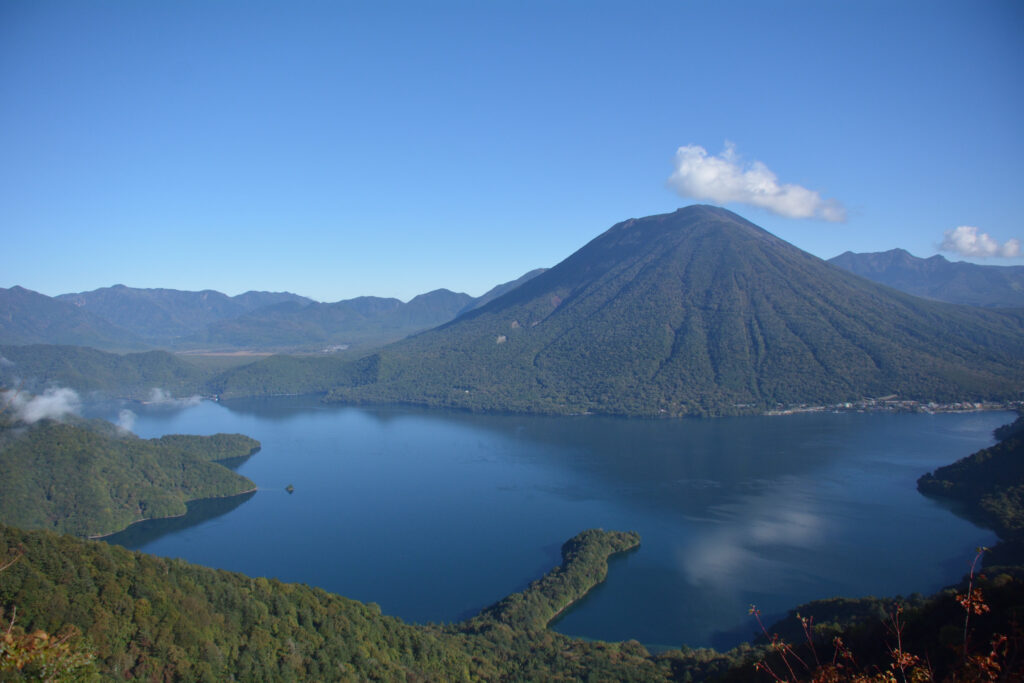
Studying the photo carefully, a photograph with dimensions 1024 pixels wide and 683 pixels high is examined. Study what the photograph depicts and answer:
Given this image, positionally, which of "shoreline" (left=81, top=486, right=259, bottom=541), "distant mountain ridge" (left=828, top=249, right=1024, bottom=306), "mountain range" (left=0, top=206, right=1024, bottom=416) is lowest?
"shoreline" (left=81, top=486, right=259, bottom=541)

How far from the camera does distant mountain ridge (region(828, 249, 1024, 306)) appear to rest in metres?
150

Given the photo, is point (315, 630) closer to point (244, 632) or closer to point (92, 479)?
point (244, 632)

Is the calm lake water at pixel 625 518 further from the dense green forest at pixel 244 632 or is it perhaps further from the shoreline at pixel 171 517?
the dense green forest at pixel 244 632

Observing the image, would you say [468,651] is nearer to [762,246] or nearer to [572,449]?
[572,449]

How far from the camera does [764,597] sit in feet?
91.0

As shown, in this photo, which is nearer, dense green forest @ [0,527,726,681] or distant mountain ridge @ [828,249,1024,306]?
dense green forest @ [0,527,726,681]

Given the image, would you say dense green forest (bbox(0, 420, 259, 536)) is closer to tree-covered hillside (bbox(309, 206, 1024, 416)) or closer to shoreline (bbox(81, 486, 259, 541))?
shoreline (bbox(81, 486, 259, 541))

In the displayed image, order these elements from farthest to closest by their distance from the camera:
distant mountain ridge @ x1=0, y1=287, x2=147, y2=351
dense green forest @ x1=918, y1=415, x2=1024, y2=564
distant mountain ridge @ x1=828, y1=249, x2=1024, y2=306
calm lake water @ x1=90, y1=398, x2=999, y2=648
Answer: distant mountain ridge @ x1=0, y1=287, x2=147, y2=351 < distant mountain ridge @ x1=828, y1=249, x2=1024, y2=306 < dense green forest @ x1=918, y1=415, x2=1024, y2=564 < calm lake water @ x1=90, y1=398, x2=999, y2=648

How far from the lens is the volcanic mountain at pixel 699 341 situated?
246ft

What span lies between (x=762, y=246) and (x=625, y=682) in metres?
91.7

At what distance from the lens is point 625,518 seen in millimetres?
39219

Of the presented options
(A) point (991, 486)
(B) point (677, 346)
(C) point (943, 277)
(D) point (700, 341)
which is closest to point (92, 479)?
(A) point (991, 486)

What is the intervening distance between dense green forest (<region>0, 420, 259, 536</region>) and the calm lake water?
199cm

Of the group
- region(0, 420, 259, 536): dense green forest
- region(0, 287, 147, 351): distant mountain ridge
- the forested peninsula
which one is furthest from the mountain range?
region(0, 287, 147, 351): distant mountain ridge
